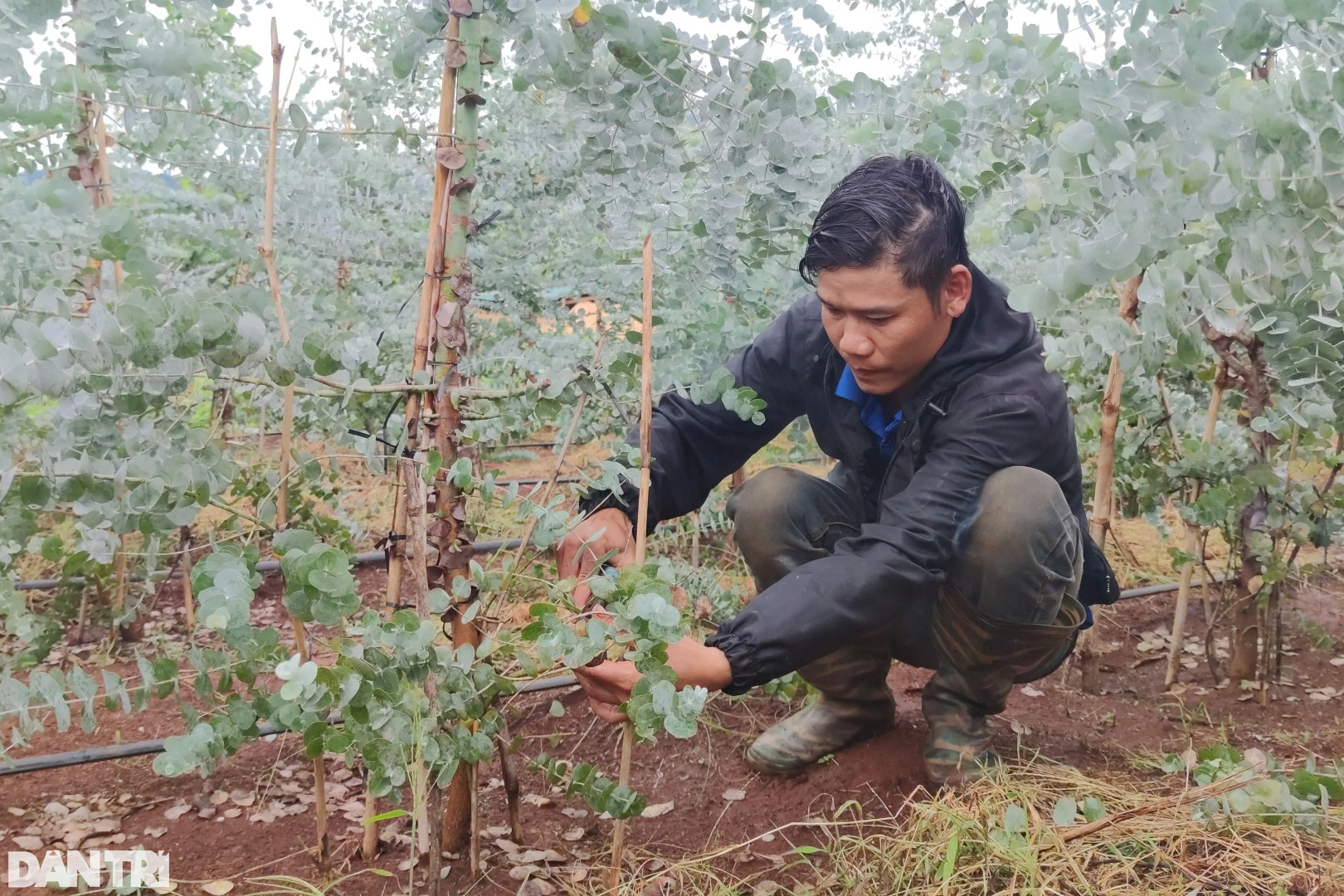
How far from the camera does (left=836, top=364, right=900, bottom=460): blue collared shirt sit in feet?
7.48

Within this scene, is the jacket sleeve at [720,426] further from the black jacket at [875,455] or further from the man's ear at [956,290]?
the man's ear at [956,290]

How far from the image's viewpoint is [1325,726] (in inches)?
106

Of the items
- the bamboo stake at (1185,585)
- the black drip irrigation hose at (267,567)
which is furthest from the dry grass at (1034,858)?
the black drip irrigation hose at (267,567)

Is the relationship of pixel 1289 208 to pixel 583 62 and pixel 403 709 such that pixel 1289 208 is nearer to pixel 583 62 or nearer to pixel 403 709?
pixel 583 62

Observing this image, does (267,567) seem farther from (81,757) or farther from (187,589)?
(81,757)

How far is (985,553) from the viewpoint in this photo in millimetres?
2078

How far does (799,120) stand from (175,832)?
1937 mm

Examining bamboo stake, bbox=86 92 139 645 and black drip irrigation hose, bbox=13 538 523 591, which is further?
black drip irrigation hose, bbox=13 538 523 591

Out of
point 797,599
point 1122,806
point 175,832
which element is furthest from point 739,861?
point 175,832

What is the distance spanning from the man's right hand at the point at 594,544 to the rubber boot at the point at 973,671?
745mm

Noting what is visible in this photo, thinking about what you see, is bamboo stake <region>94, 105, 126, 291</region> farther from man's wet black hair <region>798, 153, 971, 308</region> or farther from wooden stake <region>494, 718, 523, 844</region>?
man's wet black hair <region>798, 153, 971, 308</region>

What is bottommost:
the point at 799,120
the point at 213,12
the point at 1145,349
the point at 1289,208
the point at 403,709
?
the point at 403,709

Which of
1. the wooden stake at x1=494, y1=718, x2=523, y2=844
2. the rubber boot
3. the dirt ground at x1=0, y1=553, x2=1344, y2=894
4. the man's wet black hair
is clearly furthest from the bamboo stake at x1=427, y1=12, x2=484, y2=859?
the rubber boot

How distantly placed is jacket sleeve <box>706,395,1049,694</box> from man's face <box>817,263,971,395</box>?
18 cm
